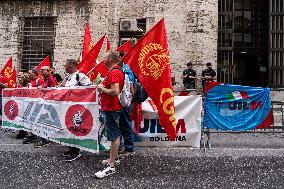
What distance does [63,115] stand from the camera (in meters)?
8.26

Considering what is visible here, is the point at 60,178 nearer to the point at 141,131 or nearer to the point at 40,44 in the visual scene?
the point at 141,131

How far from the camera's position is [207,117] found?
9969 mm

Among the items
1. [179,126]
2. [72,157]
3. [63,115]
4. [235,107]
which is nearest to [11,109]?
[63,115]

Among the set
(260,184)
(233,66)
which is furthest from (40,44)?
(260,184)

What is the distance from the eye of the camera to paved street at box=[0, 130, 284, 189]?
6.21 metres

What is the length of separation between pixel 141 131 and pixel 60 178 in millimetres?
2738

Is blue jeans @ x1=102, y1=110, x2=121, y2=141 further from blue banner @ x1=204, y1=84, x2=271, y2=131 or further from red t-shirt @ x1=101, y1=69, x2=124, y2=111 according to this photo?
blue banner @ x1=204, y1=84, x2=271, y2=131

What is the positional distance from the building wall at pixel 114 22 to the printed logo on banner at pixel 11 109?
7817 millimetres

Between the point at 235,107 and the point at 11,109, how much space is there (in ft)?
19.2

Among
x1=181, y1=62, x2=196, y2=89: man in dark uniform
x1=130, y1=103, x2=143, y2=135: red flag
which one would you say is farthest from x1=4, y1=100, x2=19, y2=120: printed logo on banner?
x1=181, y1=62, x2=196, y2=89: man in dark uniform

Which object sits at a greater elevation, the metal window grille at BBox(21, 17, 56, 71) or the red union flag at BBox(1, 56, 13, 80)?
the metal window grille at BBox(21, 17, 56, 71)

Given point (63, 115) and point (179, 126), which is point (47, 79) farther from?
point (179, 126)

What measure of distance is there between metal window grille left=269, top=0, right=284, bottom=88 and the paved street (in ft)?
32.2

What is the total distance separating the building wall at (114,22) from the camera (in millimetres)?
18781
